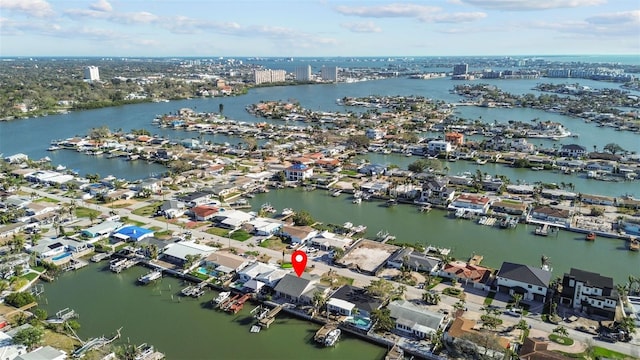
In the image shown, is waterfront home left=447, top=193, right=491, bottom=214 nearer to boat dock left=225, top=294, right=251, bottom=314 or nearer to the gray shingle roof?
the gray shingle roof

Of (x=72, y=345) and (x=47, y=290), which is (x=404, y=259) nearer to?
(x=72, y=345)

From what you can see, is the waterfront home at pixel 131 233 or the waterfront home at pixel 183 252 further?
the waterfront home at pixel 131 233

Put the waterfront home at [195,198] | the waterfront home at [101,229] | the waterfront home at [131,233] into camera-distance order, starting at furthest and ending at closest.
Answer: the waterfront home at [195,198]
the waterfront home at [101,229]
the waterfront home at [131,233]

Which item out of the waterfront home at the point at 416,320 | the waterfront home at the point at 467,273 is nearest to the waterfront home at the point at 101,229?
the waterfront home at the point at 416,320

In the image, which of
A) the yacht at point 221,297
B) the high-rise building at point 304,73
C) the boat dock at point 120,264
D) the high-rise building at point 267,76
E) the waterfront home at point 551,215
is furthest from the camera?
the high-rise building at point 304,73

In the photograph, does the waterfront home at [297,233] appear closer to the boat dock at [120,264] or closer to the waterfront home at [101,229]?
the boat dock at [120,264]

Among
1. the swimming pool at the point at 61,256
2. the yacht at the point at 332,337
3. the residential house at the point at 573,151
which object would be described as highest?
the residential house at the point at 573,151
